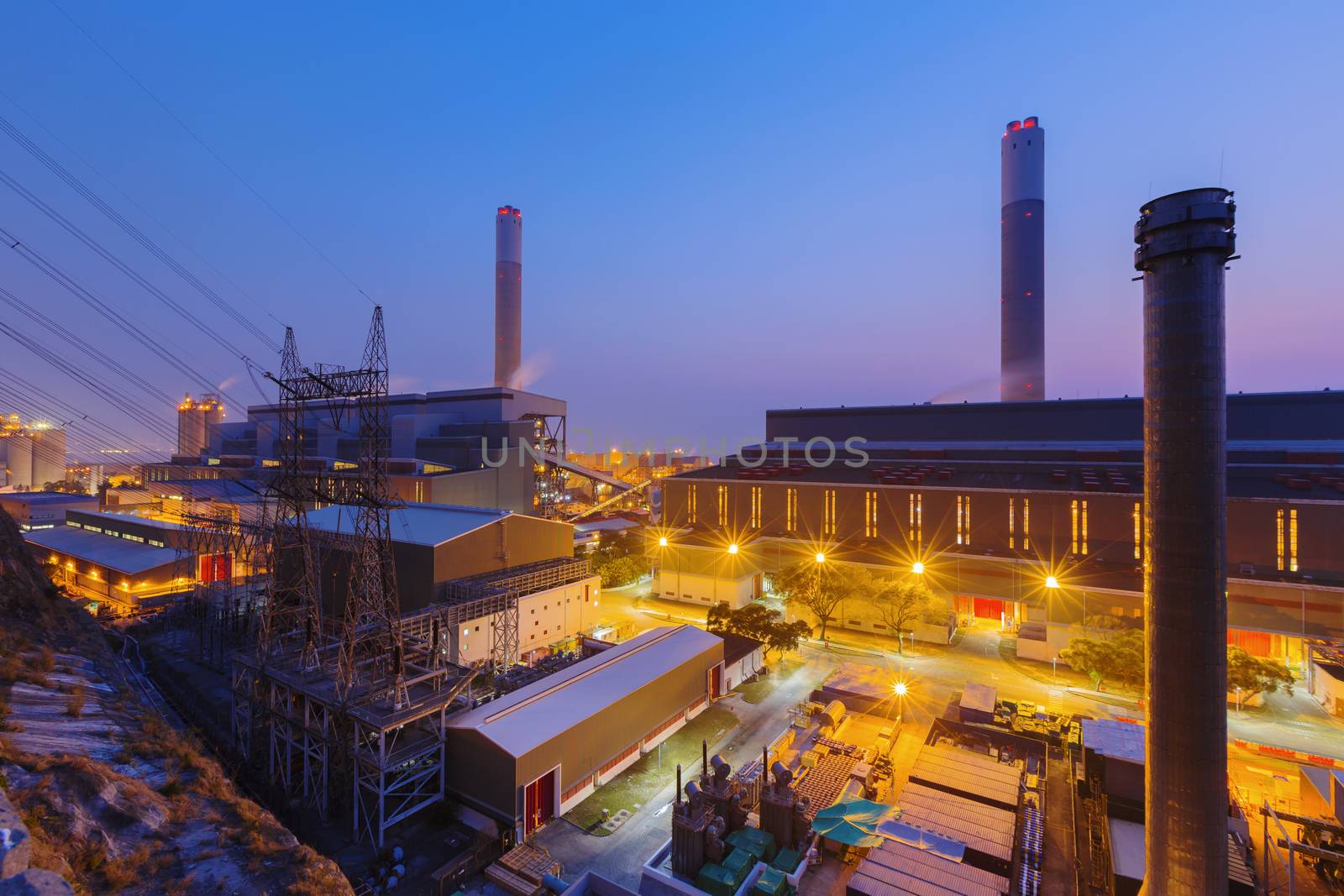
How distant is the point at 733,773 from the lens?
66.0ft

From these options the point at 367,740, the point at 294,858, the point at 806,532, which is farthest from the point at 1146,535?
the point at 806,532

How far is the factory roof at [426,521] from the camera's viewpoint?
98.8 feet

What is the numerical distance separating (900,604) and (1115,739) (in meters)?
14.9

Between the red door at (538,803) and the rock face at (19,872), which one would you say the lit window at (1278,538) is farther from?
the rock face at (19,872)

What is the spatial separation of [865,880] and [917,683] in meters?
15.7

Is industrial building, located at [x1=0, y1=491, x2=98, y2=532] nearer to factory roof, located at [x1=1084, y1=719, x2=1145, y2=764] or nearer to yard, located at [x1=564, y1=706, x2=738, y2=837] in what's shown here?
yard, located at [x1=564, y1=706, x2=738, y2=837]

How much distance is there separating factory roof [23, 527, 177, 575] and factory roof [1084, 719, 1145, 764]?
57.0 metres

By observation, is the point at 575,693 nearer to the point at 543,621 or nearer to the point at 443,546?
the point at 543,621

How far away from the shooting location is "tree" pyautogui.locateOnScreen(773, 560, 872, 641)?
34.6m

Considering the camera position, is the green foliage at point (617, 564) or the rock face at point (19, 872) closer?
the rock face at point (19, 872)

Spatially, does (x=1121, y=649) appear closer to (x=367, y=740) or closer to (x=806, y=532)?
(x=806, y=532)

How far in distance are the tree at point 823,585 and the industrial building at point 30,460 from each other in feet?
522

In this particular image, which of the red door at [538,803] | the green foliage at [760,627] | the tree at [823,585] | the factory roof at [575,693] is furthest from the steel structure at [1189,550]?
the tree at [823,585]

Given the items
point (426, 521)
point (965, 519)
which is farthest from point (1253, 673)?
point (426, 521)
